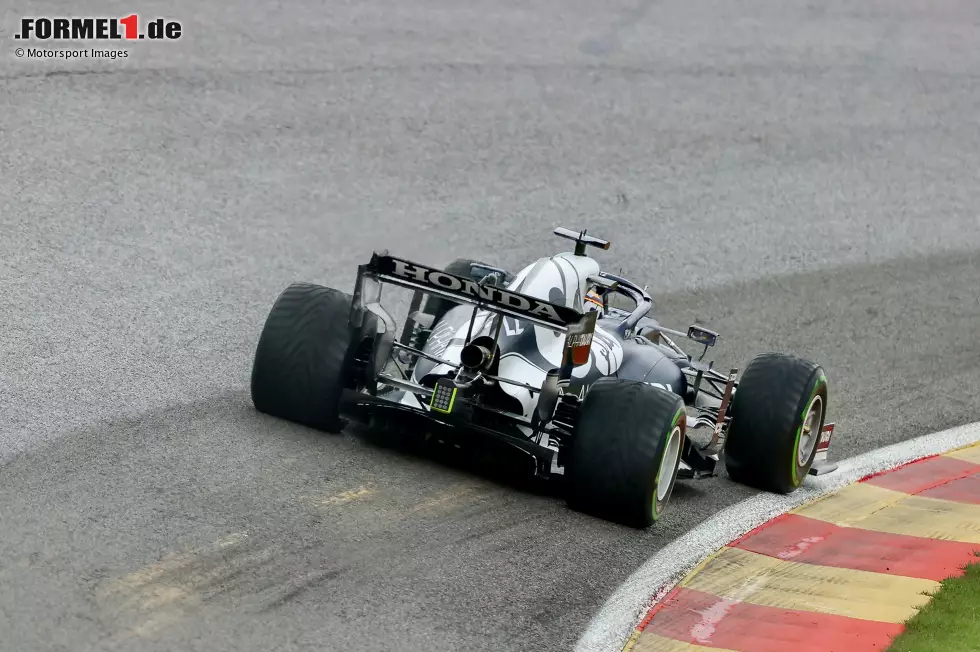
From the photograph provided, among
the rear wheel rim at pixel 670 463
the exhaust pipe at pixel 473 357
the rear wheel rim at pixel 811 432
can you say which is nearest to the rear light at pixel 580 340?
the exhaust pipe at pixel 473 357

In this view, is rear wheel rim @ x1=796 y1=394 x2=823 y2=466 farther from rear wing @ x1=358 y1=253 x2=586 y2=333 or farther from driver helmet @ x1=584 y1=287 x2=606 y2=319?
rear wing @ x1=358 y1=253 x2=586 y2=333

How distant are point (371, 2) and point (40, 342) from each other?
1173 cm

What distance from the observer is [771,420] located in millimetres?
8984

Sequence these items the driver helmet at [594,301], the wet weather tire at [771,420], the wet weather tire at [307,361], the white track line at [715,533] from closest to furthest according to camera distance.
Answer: the white track line at [715,533] < the wet weather tire at [307,361] < the wet weather tire at [771,420] < the driver helmet at [594,301]

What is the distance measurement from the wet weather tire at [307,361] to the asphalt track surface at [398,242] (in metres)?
0.18

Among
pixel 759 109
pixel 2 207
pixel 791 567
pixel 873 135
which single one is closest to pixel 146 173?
pixel 2 207

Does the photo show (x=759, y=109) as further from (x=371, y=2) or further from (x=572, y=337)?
(x=572, y=337)

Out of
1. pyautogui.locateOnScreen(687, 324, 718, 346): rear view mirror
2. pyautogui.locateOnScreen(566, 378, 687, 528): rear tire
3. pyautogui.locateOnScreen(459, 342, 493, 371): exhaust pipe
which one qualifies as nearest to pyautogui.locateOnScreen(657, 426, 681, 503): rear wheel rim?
pyautogui.locateOnScreen(566, 378, 687, 528): rear tire

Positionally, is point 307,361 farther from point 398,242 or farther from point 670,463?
point 398,242

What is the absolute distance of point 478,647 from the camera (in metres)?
5.89

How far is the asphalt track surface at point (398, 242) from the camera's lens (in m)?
6.39

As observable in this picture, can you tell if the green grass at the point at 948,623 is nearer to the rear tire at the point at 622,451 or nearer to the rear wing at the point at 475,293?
the rear tire at the point at 622,451

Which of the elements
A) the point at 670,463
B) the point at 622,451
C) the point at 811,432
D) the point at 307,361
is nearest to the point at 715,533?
the point at 670,463

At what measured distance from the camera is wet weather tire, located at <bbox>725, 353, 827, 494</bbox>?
8984 mm
